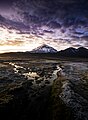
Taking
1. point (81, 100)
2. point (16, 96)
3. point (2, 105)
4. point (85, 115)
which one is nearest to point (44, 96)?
point (16, 96)

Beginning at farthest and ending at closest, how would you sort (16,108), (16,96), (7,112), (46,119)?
1. (16,96)
2. (16,108)
3. (7,112)
4. (46,119)

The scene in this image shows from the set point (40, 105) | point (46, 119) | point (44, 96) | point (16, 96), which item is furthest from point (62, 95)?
point (46, 119)

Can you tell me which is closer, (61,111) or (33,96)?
(61,111)

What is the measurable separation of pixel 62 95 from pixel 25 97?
614cm

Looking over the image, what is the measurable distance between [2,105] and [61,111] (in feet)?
26.2

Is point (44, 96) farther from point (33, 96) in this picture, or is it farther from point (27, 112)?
point (27, 112)

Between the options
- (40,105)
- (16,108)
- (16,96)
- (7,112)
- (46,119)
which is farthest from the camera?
(16,96)

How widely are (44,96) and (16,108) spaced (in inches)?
323

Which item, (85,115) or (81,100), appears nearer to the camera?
(85,115)

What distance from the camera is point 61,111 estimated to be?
75.5 feet

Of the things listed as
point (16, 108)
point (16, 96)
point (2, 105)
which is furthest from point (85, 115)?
point (16, 96)

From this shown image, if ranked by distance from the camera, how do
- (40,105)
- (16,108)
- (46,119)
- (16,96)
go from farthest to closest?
(16,96)
(40,105)
(16,108)
(46,119)

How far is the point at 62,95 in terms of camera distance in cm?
3067

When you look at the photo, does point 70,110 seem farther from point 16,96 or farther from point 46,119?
point 16,96
